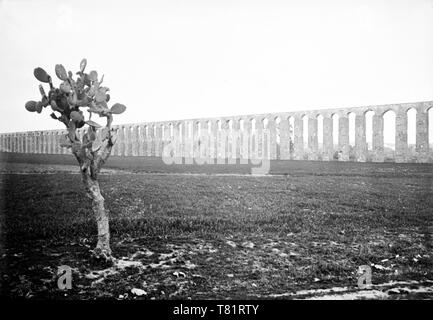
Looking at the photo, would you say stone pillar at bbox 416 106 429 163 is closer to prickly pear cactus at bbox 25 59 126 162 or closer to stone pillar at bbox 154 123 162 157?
prickly pear cactus at bbox 25 59 126 162

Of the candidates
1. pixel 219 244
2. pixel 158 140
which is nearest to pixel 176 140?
pixel 158 140

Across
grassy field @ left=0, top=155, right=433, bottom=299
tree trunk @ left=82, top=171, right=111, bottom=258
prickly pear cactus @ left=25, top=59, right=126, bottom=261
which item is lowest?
grassy field @ left=0, top=155, right=433, bottom=299

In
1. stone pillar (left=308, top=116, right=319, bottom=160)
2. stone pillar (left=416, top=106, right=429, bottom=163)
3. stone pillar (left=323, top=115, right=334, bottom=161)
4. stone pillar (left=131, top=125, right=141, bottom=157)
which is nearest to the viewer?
stone pillar (left=416, top=106, right=429, bottom=163)

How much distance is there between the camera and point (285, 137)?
137 feet

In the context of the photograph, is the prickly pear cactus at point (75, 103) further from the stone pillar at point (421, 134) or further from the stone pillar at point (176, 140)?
the stone pillar at point (176, 140)

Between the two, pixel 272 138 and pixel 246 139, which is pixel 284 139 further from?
pixel 246 139

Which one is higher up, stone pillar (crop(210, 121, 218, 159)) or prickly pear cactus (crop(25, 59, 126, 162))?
stone pillar (crop(210, 121, 218, 159))

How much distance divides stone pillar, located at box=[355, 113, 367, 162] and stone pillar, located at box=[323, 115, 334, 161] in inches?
114

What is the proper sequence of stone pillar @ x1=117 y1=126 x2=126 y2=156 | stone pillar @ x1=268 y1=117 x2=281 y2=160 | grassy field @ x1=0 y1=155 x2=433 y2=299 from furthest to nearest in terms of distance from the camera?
stone pillar @ x1=117 y1=126 x2=126 y2=156, stone pillar @ x1=268 y1=117 x2=281 y2=160, grassy field @ x1=0 y1=155 x2=433 y2=299

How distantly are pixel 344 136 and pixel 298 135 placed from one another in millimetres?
5467

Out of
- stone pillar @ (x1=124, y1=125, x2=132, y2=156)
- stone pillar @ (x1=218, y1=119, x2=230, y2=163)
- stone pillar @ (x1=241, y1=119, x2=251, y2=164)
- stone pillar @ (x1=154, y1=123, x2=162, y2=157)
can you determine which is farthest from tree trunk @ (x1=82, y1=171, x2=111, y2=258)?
stone pillar @ (x1=124, y1=125, x2=132, y2=156)

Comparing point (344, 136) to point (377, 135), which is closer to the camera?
point (377, 135)

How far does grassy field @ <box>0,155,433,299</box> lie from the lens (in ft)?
A: 15.3
